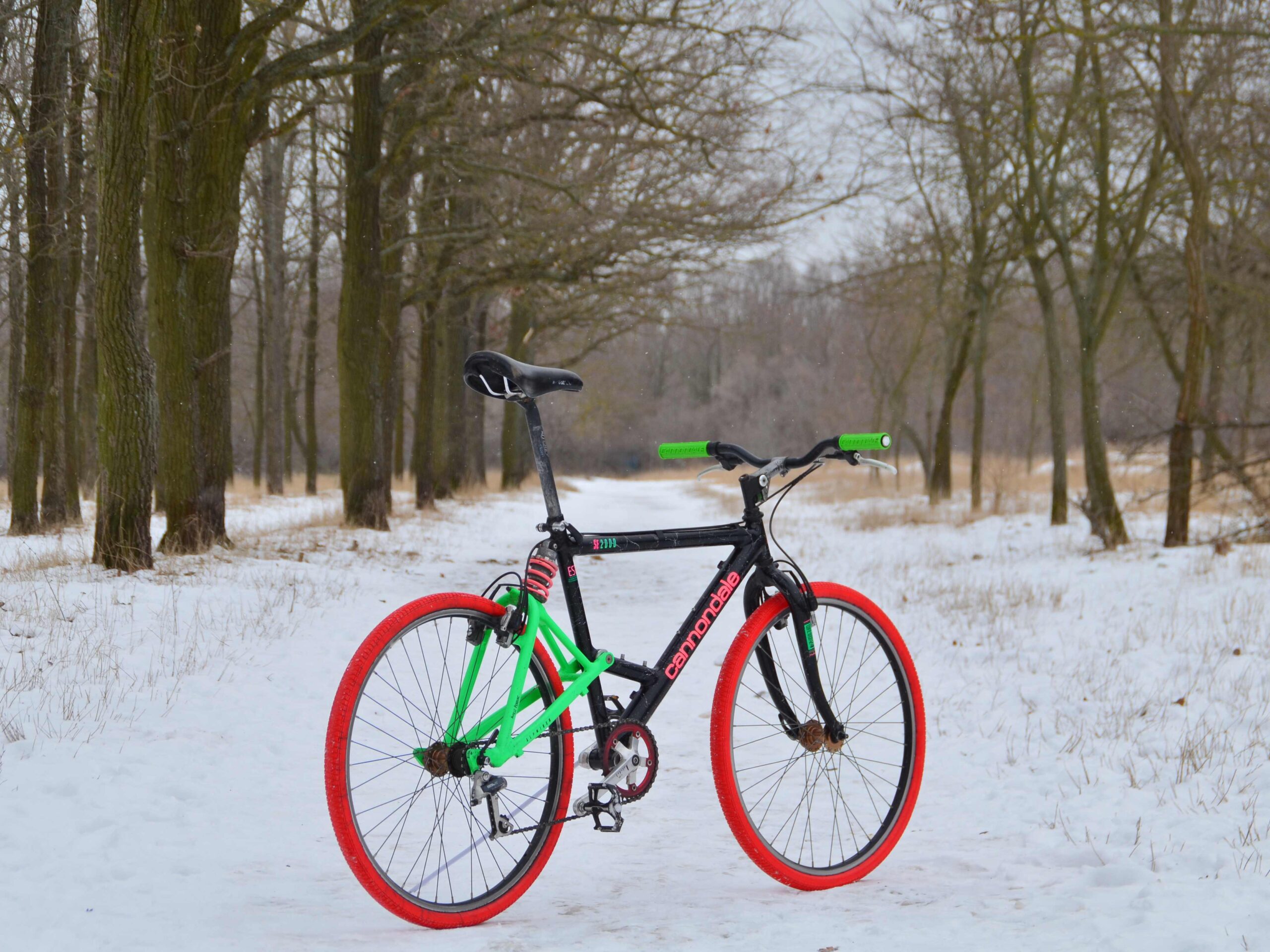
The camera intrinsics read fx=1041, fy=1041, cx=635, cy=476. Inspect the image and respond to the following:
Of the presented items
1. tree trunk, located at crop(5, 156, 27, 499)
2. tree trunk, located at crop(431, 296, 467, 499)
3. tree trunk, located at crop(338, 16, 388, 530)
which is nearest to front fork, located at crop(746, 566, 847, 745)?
tree trunk, located at crop(5, 156, 27, 499)

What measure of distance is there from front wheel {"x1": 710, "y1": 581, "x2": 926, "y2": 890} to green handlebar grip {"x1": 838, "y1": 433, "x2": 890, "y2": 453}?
1.51ft

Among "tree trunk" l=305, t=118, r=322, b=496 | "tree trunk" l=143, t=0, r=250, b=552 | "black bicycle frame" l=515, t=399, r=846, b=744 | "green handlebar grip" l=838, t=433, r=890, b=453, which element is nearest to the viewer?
"black bicycle frame" l=515, t=399, r=846, b=744

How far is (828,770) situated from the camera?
12.8 ft

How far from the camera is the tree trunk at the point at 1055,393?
14.2 m

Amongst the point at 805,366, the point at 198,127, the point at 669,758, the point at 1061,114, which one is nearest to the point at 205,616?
the point at 669,758

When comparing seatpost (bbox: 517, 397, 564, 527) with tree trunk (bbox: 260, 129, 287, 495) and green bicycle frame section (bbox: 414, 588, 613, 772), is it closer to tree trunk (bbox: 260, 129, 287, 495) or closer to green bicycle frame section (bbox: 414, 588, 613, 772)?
green bicycle frame section (bbox: 414, 588, 613, 772)

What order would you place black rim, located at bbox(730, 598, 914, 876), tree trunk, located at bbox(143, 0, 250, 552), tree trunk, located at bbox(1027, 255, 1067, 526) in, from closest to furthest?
black rim, located at bbox(730, 598, 914, 876) → tree trunk, located at bbox(143, 0, 250, 552) → tree trunk, located at bbox(1027, 255, 1067, 526)

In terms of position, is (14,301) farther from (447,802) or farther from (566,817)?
(566,817)

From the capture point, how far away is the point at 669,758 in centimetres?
493

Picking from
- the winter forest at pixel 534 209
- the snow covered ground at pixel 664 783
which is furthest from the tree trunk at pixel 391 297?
the snow covered ground at pixel 664 783

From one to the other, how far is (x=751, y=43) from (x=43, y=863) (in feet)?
36.0

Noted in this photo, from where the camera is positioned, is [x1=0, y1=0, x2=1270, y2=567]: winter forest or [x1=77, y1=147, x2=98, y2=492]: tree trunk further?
[x1=77, y1=147, x2=98, y2=492]: tree trunk

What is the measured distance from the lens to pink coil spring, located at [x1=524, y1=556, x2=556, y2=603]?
3014 millimetres

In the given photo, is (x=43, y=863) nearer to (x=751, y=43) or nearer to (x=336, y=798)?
(x=336, y=798)
